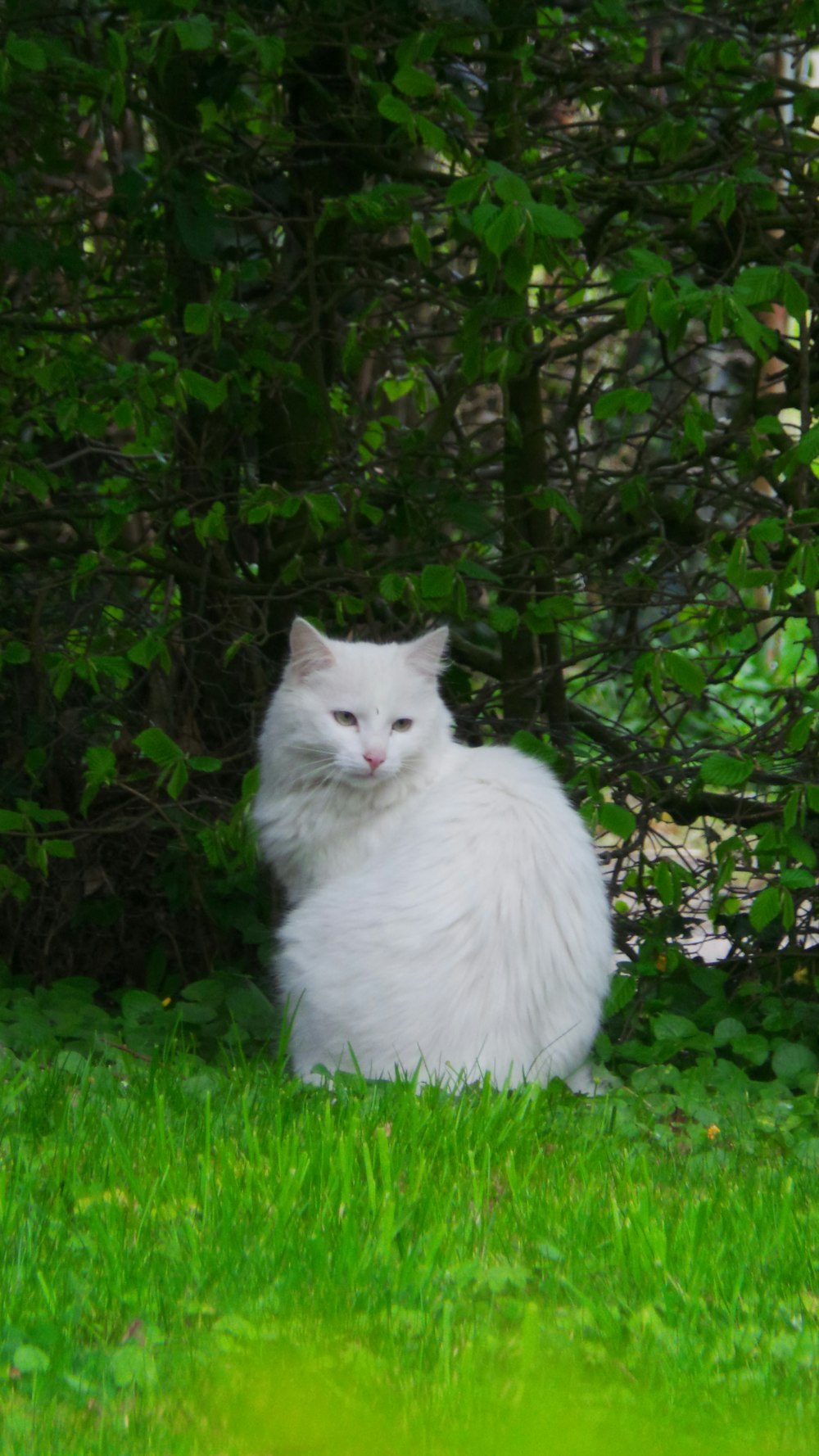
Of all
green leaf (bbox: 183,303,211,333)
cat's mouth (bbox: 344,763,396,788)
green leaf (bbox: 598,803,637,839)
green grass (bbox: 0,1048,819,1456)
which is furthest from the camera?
green leaf (bbox: 183,303,211,333)

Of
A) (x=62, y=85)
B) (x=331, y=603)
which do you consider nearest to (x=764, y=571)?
(x=331, y=603)

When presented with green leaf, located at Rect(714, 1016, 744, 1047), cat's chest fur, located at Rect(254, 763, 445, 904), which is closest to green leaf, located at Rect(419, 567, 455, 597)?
cat's chest fur, located at Rect(254, 763, 445, 904)

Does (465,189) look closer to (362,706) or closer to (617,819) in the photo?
(362,706)

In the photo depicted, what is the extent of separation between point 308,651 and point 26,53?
1840 mm

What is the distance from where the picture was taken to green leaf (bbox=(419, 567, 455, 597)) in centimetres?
470

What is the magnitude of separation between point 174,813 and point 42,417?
1571 millimetres

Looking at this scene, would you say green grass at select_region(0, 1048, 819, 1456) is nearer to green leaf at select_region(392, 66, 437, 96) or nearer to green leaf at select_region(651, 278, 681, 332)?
green leaf at select_region(651, 278, 681, 332)

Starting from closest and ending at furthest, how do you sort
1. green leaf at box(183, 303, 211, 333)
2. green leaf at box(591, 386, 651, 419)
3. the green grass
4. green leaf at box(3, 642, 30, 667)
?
the green grass
green leaf at box(591, 386, 651, 419)
green leaf at box(183, 303, 211, 333)
green leaf at box(3, 642, 30, 667)

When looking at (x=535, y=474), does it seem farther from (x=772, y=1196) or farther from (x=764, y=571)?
(x=772, y=1196)

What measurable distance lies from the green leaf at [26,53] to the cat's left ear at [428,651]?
6.34 feet

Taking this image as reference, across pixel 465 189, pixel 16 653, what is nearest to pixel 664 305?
pixel 465 189

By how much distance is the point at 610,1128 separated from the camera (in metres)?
3.75

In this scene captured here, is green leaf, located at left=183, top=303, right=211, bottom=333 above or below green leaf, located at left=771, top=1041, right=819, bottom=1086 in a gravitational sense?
above

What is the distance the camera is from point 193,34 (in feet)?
13.2
